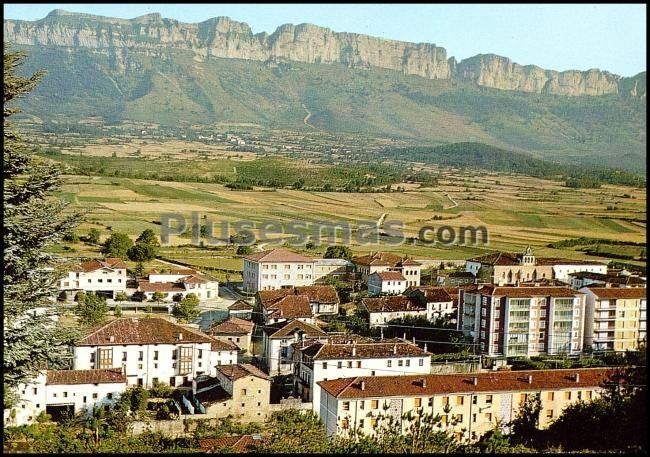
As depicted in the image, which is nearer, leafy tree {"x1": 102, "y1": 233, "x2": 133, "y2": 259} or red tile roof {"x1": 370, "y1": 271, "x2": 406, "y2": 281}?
red tile roof {"x1": 370, "y1": 271, "x2": 406, "y2": 281}

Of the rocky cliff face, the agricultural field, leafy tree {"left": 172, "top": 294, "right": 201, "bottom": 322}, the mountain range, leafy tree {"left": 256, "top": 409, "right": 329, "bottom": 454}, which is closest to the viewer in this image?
leafy tree {"left": 256, "top": 409, "right": 329, "bottom": 454}

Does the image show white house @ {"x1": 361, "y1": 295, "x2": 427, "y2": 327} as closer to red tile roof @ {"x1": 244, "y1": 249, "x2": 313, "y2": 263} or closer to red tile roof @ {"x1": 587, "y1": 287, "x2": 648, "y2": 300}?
red tile roof @ {"x1": 587, "y1": 287, "x2": 648, "y2": 300}

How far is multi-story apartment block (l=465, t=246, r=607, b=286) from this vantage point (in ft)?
73.0

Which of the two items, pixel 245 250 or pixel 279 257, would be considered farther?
pixel 245 250

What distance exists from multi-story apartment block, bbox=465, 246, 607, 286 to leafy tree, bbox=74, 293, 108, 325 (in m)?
10.6

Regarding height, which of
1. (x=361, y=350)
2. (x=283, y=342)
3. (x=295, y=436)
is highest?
(x=295, y=436)

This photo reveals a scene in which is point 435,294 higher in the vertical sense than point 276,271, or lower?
higher

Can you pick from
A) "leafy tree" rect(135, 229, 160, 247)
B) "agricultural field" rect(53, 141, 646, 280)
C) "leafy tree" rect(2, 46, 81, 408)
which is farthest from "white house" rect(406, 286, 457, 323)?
"leafy tree" rect(2, 46, 81, 408)

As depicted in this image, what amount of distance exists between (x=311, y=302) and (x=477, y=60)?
328 feet

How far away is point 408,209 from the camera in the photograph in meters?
35.2

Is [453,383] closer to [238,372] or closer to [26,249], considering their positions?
[238,372]

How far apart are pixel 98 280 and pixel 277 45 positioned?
99077mm

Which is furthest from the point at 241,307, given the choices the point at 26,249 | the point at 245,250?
the point at 26,249

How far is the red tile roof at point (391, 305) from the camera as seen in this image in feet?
59.3
